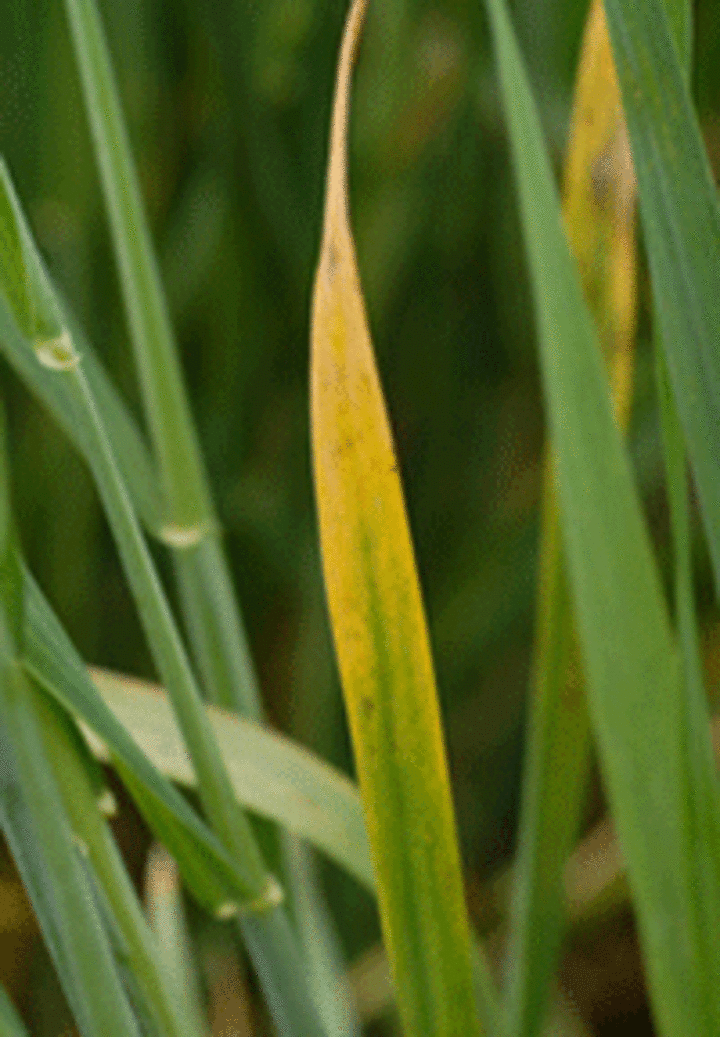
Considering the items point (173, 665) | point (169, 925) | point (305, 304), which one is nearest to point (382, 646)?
point (173, 665)

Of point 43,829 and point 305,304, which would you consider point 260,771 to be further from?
point 305,304

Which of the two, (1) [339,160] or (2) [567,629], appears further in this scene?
(2) [567,629]

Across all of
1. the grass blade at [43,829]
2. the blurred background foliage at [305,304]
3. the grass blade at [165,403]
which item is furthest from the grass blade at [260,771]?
the blurred background foliage at [305,304]

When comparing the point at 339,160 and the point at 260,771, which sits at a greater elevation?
the point at 339,160

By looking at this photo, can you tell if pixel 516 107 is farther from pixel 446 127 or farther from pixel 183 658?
pixel 446 127

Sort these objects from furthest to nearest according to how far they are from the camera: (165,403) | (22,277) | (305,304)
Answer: (305,304)
(165,403)
(22,277)

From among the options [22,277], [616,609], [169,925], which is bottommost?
[169,925]

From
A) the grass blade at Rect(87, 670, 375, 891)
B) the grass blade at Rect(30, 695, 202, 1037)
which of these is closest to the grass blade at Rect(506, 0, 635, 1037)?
the grass blade at Rect(87, 670, 375, 891)
